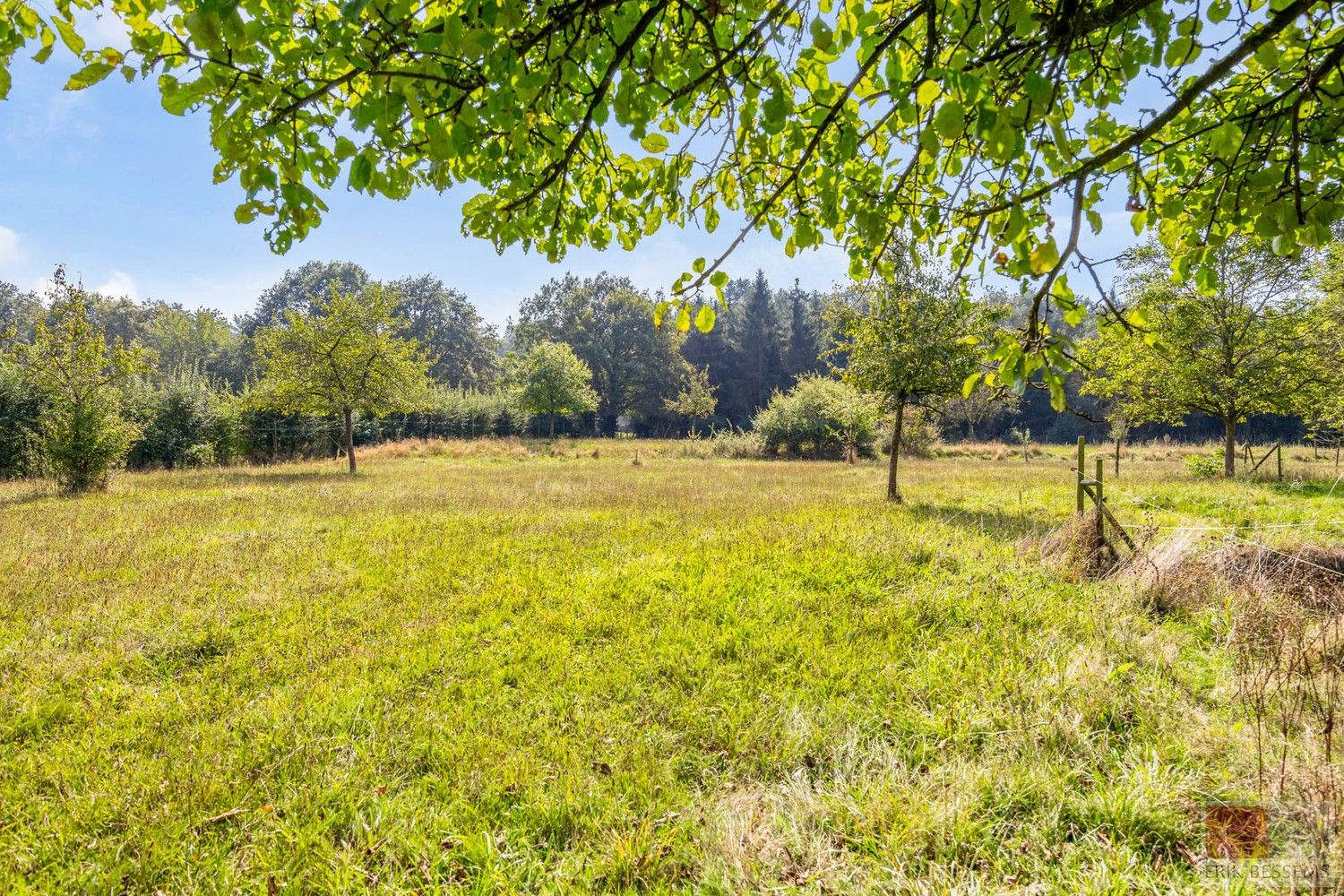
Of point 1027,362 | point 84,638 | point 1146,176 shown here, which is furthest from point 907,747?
point 84,638

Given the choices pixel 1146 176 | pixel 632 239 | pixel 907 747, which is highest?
pixel 1146 176

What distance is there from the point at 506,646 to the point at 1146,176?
5.81 m

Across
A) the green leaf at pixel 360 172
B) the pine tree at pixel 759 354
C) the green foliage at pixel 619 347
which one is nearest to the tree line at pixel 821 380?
the green leaf at pixel 360 172

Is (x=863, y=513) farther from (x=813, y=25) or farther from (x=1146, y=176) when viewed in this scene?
(x=813, y=25)

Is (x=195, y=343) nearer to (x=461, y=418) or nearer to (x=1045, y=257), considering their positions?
(x=461, y=418)

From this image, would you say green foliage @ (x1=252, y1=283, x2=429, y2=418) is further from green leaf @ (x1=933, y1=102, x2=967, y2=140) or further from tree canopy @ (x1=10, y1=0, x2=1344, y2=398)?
green leaf @ (x1=933, y1=102, x2=967, y2=140)

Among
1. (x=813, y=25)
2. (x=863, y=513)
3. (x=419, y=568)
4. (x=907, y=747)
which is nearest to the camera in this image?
(x=813, y=25)

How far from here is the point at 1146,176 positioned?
3559mm

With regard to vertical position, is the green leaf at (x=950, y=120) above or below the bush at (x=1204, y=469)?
above

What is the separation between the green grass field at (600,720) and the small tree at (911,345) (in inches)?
170

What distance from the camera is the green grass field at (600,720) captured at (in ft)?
7.79

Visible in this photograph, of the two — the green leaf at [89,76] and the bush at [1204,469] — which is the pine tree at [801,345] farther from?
Result: the green leaf at [89,76]

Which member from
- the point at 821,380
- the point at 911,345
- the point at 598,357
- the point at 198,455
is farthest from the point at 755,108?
the point at 598,357

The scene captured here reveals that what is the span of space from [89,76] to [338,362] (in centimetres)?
2031
